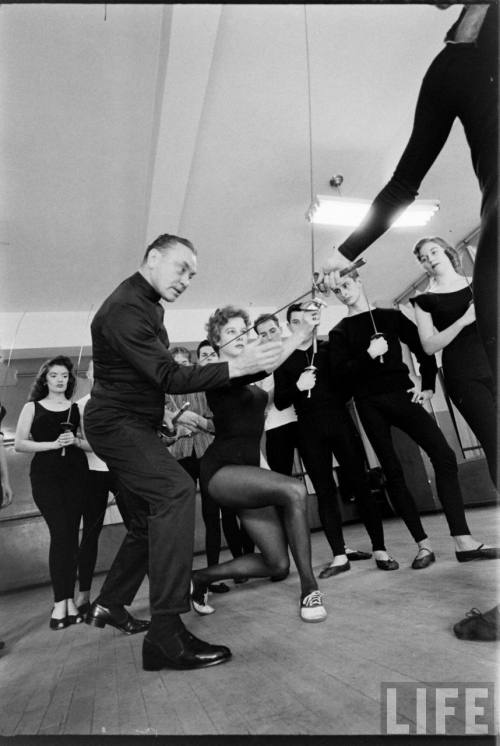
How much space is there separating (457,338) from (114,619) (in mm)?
1744

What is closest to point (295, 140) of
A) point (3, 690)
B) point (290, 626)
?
point (290, 626)

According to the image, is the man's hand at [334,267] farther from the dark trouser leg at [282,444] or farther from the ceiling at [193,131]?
the dark trouser leg at [282,444]

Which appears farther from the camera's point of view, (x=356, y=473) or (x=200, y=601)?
(x=356, y=473)

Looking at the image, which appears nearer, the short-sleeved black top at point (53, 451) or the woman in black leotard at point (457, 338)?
the woman in black leotard at point (457, 338)

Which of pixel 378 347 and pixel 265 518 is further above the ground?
pixel 378 347

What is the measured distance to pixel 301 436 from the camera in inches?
92.4

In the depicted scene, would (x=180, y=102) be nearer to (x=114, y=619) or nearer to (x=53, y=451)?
(x=53, y=451)

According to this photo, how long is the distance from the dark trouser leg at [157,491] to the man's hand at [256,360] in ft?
1.16

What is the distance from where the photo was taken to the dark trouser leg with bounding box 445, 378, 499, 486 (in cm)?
178

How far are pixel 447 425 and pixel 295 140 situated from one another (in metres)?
3.97

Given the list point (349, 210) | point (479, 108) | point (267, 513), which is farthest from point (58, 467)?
point (349, 210)

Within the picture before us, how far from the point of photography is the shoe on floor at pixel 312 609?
1466mm

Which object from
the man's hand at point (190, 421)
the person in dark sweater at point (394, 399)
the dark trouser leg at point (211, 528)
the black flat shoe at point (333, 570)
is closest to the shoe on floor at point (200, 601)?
the dark trouser leg at point (211, 528)

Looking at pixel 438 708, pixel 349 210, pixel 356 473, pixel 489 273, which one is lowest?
pixel 438 708
